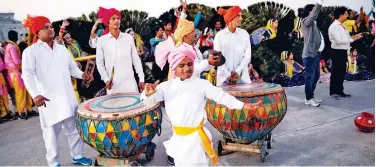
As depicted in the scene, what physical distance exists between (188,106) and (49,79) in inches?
58.6

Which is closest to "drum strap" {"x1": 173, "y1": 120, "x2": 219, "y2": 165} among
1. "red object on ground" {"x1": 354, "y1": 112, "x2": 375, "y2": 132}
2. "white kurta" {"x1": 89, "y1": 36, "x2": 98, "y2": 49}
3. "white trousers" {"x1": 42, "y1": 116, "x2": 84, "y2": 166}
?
"white trousers" {"x1": 42, "y1": 116, "x2": 84, "y2": 166}

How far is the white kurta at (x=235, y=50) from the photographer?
12.7 ft

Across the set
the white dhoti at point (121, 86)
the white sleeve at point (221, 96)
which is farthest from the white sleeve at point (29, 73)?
the white sleeve at point (221, 96)

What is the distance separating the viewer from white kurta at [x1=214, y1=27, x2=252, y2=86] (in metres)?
3.88

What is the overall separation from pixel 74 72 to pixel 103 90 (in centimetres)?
257

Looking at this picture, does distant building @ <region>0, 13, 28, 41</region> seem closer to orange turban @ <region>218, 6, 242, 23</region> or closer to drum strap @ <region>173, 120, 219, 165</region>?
orange turban @ <region>218, 6, 242, 23</region>

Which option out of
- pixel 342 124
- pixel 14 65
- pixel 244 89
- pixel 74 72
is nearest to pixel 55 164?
pixel 74 72

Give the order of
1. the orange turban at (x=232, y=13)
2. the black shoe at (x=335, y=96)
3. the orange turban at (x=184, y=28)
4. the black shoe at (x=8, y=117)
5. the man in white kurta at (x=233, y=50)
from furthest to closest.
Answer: the black shoe at (x=335, y=96) → the black shoe at (x=8, y=117) → the man in white kurta at (x=233, y=50) → the orange turban at (x=232, y=13) → the orange turban at (x=184, y=28)

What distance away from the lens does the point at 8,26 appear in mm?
5488

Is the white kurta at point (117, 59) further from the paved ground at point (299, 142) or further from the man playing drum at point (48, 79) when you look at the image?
the paved ground at point (299, 142)

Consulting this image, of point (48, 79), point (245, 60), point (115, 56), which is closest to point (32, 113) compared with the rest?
point (115, 56)

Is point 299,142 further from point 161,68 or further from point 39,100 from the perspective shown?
point 39,100

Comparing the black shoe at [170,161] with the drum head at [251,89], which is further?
the black shoe at [170,161]

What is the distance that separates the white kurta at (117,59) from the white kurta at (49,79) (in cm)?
64
